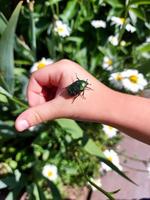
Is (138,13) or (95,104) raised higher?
(95,104)

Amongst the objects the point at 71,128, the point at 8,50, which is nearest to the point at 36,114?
the point at 8,50

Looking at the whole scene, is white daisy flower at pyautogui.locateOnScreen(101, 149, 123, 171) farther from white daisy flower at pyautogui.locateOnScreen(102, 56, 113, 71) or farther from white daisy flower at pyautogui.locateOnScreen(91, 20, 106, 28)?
Result: white daisy flower at pyautogui.locateOnScreen(91, 20, 106, 28)

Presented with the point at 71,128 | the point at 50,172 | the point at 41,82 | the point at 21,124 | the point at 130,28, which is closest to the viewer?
the point at 21,124

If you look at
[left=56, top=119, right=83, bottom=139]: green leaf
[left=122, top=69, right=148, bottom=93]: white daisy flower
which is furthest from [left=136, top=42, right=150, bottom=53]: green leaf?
[left=56, top=119, right=83, bottom=139]: green leaf

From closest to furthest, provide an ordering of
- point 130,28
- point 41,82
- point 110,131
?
point 41,82 < point 110,131 < point 130,28

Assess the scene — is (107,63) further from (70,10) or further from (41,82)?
(41,82)

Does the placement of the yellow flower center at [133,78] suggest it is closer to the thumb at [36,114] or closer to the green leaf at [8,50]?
the green leaf at [8,50]

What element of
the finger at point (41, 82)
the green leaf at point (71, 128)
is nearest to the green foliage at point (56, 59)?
the green leaf at point (71, 128)

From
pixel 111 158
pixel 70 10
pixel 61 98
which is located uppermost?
pixel 61 98
